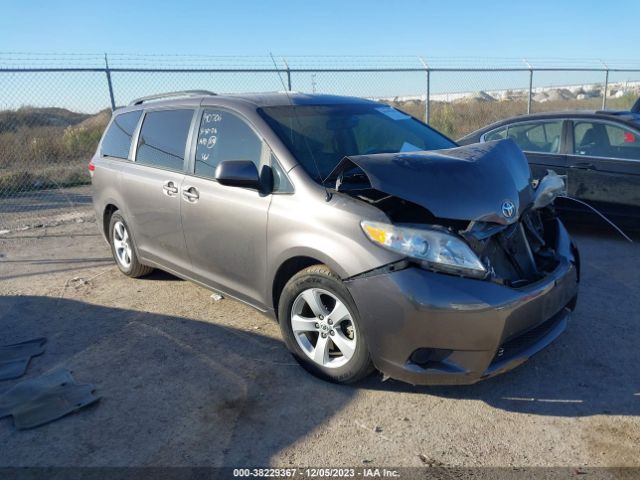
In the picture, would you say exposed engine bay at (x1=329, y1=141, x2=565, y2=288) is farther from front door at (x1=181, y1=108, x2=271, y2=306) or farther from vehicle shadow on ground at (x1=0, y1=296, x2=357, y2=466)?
vehicle shadow on ground at (x1=0, y1=296, x2=357, y2=466)

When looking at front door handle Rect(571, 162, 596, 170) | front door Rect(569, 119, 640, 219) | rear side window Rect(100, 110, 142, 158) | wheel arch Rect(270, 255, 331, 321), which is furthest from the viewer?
front door handle Rect(571, 162, 596, 170)

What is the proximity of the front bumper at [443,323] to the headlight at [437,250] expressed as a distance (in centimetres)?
6

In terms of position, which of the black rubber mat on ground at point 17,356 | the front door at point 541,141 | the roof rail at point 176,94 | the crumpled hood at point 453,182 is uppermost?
the roof rail at point 176,94

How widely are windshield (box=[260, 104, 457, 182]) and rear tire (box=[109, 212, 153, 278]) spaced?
7.47 ft

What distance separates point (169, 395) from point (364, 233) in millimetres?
1583

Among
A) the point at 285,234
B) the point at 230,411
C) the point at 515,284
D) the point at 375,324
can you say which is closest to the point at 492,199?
the point at 515,284

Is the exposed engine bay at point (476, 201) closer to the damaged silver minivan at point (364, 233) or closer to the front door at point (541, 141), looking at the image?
the damaged silver minivan at point (364, 233)

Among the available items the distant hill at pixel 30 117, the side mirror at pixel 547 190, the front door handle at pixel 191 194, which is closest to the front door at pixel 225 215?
the front door handle at pixel 191 194

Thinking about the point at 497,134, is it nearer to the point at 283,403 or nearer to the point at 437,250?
the point at 437,250

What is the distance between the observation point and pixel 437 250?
9.61ft

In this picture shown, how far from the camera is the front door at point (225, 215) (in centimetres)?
375

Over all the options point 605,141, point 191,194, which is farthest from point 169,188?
point 605,141

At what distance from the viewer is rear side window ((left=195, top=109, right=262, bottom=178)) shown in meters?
3.85

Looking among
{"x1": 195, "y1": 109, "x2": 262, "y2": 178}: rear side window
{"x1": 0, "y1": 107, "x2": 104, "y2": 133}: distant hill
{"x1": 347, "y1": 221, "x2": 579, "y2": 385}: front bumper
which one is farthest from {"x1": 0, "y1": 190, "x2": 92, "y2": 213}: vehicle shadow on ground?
{"x1": 347, "y1": 221, "x2": 579, "y2": 385}: front bumper
